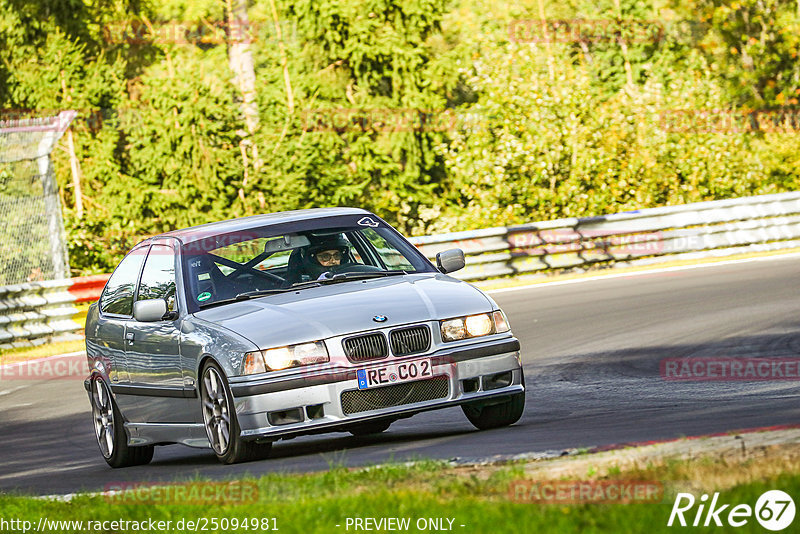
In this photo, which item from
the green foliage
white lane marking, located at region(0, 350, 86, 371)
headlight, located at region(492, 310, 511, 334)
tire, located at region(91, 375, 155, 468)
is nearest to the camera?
headlight, located at region(492, 310, 511, 334)

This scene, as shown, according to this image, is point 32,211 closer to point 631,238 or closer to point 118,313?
point 631,238

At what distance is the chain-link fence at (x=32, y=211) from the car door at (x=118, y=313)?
33.1ft

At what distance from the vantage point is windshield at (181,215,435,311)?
881 centimetres

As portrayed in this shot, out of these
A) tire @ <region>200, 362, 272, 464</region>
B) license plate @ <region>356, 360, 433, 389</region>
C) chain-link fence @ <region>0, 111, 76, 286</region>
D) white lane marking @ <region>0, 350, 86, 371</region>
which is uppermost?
license plate @ <region>356, 360, 433, 389</region>

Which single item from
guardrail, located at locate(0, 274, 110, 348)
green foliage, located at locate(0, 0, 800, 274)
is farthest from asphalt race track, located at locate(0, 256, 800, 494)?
green foliage, located at locate(0, 0, 800, 274)

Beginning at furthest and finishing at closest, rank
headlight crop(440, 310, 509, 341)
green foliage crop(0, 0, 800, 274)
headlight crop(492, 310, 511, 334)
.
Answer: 1. green foliage crop(0, 0, 800, 274)
2. headlight crop(492, 310, 511, 334)
3. headlight crop(440, 310, 509, 341)

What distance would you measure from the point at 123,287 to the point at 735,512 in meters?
6.25

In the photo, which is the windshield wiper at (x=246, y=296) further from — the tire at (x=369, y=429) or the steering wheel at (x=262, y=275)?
the tire at (x=369, y=429)

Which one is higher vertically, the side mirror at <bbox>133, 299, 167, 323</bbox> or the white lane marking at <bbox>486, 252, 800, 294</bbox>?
the side mirror at <bbox>133, 299, 167, 323</bbox>

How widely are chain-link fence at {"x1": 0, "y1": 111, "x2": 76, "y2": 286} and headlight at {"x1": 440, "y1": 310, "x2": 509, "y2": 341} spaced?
12935 mm

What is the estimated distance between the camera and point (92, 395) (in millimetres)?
10219

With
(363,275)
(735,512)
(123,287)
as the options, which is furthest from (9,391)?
(735,512)

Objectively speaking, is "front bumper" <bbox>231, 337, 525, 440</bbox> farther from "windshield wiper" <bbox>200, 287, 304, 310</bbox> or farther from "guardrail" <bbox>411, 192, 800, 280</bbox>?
"guardrail" <bbox>411, 192, 800, 280</bbox>

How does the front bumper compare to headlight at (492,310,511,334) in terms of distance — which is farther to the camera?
headlight at (492,310,511,334)
